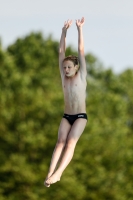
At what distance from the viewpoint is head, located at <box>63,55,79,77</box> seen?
1934cm

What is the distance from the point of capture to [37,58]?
114062 mm

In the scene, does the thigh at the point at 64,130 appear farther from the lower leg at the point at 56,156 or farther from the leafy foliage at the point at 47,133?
the leafy foliage at the point at 47,133

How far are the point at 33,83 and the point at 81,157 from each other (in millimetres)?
10477

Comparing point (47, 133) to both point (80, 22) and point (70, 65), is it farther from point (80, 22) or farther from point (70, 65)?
point (70, 65)

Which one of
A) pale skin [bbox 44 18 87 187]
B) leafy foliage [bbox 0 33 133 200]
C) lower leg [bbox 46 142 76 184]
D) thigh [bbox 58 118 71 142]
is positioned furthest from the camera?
leafy foliage [bbox 0 33 133 200]

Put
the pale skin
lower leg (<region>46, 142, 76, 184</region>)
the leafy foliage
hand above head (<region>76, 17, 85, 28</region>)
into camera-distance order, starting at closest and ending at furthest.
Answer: lower leg (<region>46, 142, 76, 184</region>), the pale skin, hand above head (<region>76, 17, 85, 28</region>), the leafy foliage

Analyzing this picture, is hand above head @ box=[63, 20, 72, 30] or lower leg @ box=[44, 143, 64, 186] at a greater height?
hand above head @ box=[63, 20, 72, 30]

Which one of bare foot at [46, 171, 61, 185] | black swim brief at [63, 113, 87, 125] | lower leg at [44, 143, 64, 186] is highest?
black swim brief at [63, 113, 87, 125]

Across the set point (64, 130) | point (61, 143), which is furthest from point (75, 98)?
point (61, 143)

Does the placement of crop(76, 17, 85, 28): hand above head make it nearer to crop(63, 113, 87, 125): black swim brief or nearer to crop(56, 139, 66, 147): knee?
crop(63, 113, 87, 125): black swim brief

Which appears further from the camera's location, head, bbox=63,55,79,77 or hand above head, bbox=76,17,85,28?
hand above head, bbox=76,17,85,28

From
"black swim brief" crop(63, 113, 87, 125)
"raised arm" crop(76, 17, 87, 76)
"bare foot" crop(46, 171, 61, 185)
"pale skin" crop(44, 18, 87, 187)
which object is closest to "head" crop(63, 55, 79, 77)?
"pale skin" crop(44, 18, 87, 187)

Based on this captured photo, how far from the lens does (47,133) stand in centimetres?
10350

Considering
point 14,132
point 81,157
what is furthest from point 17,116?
point 81,157
